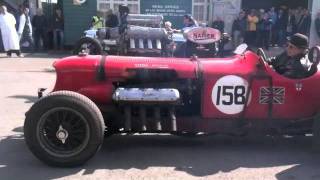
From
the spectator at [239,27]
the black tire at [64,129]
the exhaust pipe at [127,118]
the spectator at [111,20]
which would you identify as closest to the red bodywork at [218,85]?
the exhaust pipe at [127,118]

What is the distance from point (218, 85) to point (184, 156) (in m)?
0.84

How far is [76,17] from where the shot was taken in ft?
68.0

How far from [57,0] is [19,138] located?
51.9 feet

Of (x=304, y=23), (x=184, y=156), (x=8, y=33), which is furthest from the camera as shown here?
(x=304, y=23)

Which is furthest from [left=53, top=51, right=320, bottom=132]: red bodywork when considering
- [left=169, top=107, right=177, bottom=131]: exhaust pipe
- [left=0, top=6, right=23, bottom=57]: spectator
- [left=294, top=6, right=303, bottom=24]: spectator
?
[left=294, top=6, right=303, bottom=24]: spectator

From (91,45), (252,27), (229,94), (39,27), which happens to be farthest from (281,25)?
(229,94)

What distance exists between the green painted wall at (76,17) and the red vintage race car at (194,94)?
15.1 meters

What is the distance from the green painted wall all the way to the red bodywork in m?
15.1

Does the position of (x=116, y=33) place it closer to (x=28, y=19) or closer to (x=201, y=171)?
(x=201, y=171)

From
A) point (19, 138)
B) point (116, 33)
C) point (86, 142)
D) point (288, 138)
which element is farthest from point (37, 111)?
point (116, 33)

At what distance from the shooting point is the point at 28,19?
19359 millimetres

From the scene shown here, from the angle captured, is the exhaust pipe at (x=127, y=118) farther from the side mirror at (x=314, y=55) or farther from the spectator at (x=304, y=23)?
the spectator at (x=304, y=23)

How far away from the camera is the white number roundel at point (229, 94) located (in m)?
5.84

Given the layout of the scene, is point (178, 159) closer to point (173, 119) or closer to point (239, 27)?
point (173, 119)
